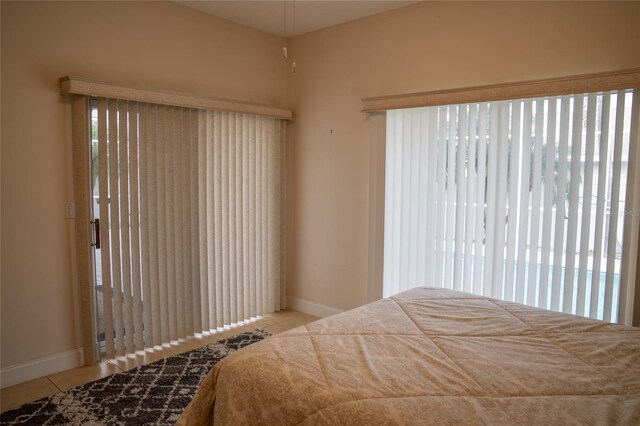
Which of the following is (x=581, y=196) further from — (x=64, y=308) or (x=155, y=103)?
(x=64, y=308)

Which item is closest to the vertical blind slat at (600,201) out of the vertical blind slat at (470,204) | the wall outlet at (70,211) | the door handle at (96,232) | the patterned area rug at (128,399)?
the vertical blind slat at (470,204)

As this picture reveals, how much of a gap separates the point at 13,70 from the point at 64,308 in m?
1.65

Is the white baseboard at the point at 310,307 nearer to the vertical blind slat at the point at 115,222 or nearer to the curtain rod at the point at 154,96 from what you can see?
the vertical blind slat at the point at 115,222

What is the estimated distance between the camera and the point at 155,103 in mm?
3410

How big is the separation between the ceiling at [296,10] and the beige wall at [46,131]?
483 millimetres

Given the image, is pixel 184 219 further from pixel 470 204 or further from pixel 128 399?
pixel 470 204

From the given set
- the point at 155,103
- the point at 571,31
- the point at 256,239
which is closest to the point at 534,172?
the point at 571,31

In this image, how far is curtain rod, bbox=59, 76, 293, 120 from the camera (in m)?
2.96

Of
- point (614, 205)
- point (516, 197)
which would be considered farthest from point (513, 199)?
point (614, 205)

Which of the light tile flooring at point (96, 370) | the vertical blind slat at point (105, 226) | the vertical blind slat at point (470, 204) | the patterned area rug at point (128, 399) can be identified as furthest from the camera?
the vertical blind slat at point (470, 204)

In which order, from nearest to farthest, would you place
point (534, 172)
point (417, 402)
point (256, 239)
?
point (417, 402)
point (534, 172)
point (256, 239)

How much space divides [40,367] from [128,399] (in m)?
0.80

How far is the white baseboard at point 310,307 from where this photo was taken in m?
4.42

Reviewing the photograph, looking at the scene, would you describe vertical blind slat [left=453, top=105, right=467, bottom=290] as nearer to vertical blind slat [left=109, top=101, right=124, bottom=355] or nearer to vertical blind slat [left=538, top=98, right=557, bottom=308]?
vertical blind slat [left=538, top=98, right=557, bottom=308]
